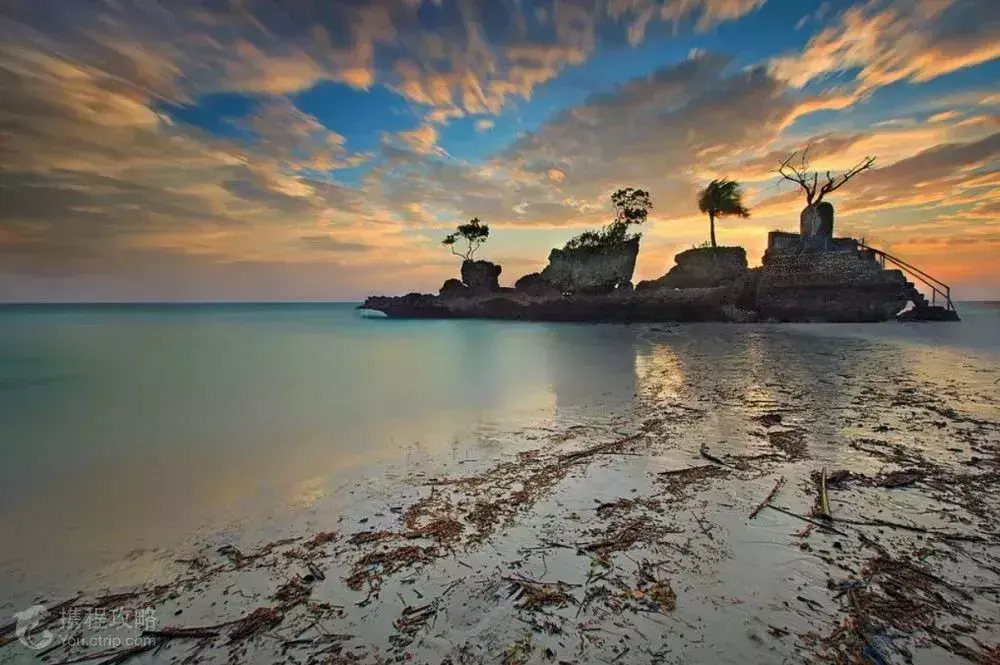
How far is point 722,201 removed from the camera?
3841 centimetres

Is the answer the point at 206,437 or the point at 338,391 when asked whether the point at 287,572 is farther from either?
the point at 338,391

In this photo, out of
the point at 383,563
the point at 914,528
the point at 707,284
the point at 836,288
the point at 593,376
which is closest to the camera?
the point at 383,563

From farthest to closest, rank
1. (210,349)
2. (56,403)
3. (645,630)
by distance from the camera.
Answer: (210,349), (56,403), (645,630)

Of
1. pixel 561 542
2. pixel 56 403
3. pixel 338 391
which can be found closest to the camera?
pixel 561 542

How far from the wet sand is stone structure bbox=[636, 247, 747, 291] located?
33477 mm

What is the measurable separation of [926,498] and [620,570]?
300 cm

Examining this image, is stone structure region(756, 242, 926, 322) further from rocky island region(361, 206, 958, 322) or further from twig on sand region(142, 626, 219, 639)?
twig on sand region(142, 626, 219, 639)

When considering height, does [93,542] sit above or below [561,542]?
below

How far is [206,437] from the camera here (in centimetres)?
661

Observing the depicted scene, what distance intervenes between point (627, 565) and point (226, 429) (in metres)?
6.96

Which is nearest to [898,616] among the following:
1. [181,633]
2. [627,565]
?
[627,565]

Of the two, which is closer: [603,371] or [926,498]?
[926,498]

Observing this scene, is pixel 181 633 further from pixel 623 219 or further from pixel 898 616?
pixel 623 219

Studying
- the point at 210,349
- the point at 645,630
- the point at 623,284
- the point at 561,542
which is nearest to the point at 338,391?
the point at 561,542
